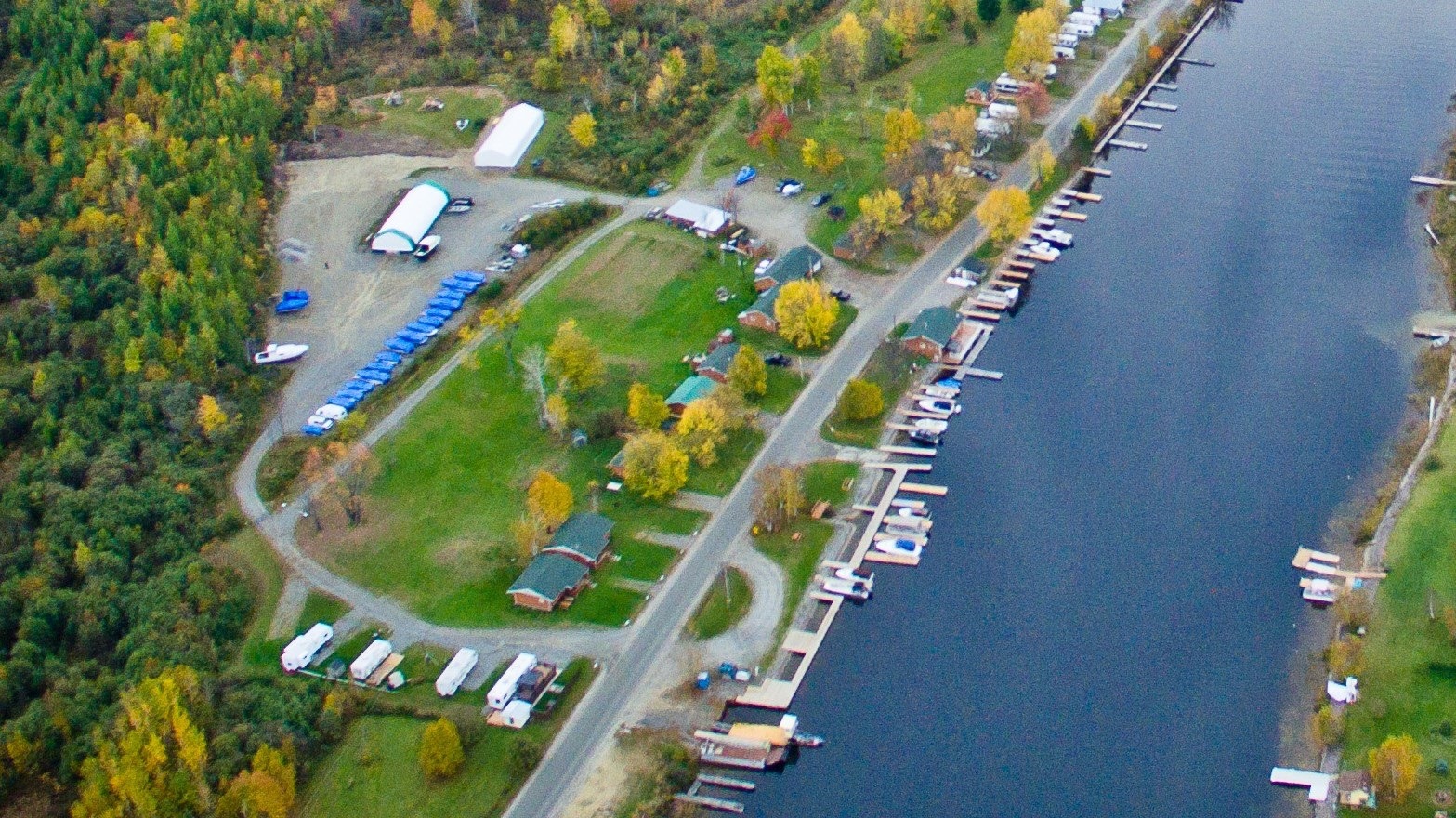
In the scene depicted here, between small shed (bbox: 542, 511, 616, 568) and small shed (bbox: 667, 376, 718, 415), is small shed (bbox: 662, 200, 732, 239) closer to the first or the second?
small shed (bbox: 667, 376, 718, 415)

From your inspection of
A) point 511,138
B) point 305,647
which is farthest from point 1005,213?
point 305,647

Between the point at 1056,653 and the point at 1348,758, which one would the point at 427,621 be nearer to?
the point at 1056,653

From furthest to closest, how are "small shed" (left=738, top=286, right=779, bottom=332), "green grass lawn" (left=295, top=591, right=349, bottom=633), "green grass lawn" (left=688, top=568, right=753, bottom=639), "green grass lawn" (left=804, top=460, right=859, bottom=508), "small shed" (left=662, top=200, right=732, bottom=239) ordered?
1. "small shed" (left=662, top=200, right=732, bottom=239)
2. "small shed" (left=738, top=286, right=779, bottom=332)
3. "green grass lawn" (left=804, top=460, right=859, bottom=508)
4. "green grass lawn" (left=295, top=591, right=349, bottom=633)
5. "green grass lawn" (left=688, top=568, right=753, bottom=639)

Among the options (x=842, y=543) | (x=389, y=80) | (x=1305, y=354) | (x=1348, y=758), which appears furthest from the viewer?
(x=389, y=80)

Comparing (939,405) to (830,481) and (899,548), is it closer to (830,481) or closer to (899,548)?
(830,481)

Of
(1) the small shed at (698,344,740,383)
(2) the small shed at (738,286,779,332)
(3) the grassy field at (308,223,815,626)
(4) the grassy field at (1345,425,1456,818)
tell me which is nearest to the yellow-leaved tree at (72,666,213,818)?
(3) the grassy field at (308,223,815,626)

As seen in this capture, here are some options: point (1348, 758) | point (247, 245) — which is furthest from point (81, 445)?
point (1348, 758)
